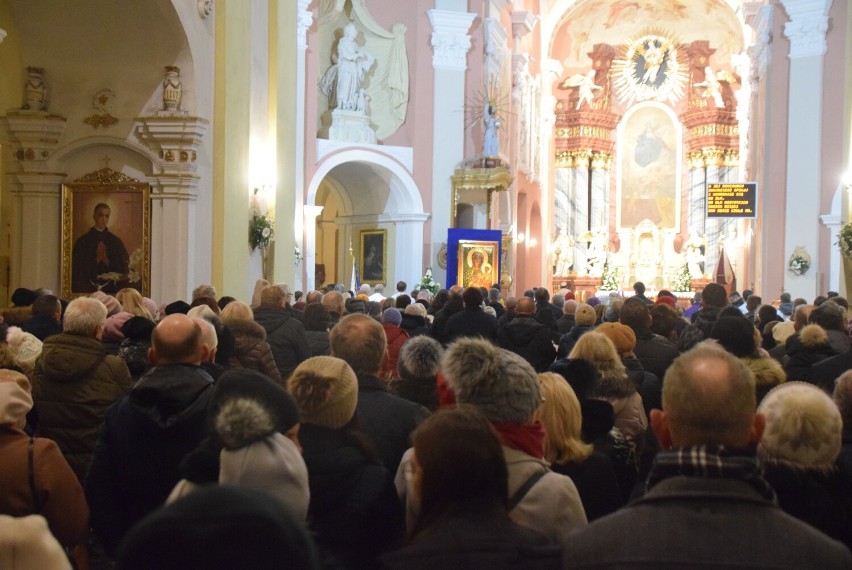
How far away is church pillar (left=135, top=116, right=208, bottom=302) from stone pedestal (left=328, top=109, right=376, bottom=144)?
11.9m

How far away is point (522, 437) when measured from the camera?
3.20 m

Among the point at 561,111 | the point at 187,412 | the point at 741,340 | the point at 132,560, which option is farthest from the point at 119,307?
the point at 561,111

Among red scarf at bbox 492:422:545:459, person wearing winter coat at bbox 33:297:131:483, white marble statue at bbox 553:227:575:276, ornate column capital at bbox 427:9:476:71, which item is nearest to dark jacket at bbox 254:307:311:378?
person wearing winter coat at bbox 33:297:131:483

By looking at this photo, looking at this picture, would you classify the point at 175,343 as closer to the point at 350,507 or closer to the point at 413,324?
the point at 350,507

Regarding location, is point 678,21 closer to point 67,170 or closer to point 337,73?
point 337,73

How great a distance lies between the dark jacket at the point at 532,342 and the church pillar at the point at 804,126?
15.6 metres

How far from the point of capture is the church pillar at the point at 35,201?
1122cm

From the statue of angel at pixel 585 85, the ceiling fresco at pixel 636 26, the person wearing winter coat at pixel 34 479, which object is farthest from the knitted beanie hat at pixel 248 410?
the ceiling fresco at pixel 636 26

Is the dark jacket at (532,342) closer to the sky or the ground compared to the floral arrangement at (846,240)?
closer to the ground

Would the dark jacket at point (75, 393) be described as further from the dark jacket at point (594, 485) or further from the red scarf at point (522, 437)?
the red scarf at point (522, 437)

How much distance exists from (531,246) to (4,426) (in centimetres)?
3001

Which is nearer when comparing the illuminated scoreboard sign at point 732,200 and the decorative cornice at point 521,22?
the illuminated scoreboard sign at point 732,200

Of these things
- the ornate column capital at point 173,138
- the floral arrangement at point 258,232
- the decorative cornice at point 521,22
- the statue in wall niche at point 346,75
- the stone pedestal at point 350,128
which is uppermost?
the decorative cornice at point 521,22

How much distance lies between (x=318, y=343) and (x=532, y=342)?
1629 mm
